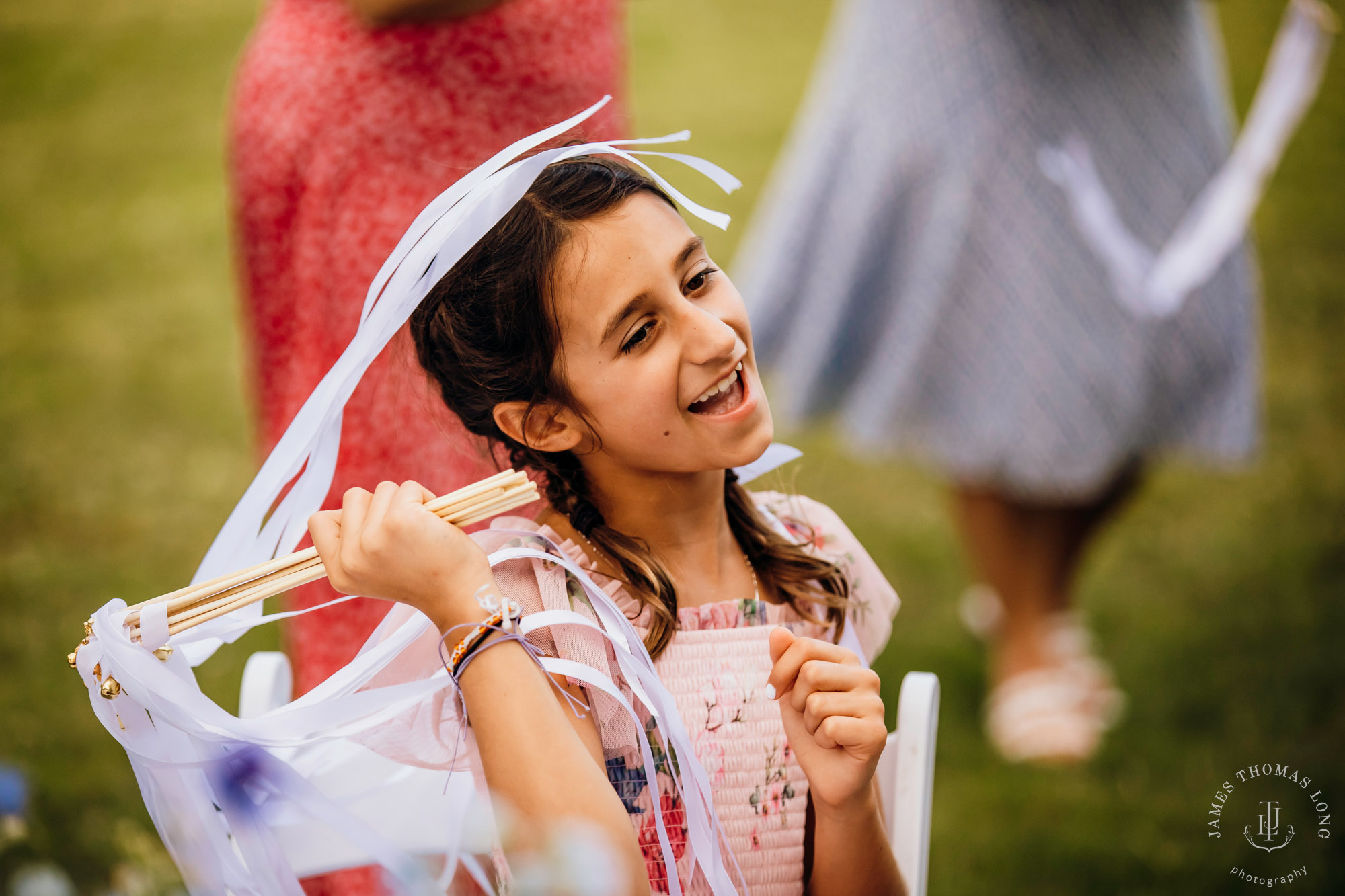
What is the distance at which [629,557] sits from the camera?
1142 millimetres

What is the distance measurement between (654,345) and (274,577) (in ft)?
1.16

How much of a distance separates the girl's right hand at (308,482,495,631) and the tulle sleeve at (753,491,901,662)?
403 mm

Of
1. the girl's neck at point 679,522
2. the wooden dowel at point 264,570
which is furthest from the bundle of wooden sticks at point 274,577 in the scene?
the girl's neck at point 679,522

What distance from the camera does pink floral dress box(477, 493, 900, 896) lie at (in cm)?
107

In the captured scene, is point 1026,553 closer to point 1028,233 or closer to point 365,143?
point 1028,233

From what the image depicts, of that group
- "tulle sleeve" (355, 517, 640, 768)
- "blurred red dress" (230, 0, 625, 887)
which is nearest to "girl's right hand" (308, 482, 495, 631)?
"tulle sleeve" (355, 517, 640, 768)

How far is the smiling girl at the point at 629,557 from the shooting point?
3.16 feet

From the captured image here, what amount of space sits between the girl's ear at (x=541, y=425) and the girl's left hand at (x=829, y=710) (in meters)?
0.27

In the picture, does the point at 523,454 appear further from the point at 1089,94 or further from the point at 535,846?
the point at 1089,94

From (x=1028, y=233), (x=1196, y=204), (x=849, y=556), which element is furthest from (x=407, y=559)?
(x=1196, y=204)

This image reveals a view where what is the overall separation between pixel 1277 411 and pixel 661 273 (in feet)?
10.8

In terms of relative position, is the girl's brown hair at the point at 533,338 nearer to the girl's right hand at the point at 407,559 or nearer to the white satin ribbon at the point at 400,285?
the white satin ribbon at the point at 400,285

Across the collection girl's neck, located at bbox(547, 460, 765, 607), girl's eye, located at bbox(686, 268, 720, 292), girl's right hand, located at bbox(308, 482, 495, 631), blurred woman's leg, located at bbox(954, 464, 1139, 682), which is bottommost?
girl's right hand, located at bbox(308, 482, 495, 631)

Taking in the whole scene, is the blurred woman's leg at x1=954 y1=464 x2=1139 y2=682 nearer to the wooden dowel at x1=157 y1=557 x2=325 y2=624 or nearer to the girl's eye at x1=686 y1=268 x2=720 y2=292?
the girl's eye at x1=686 y1=268 x2=720 y2=292
